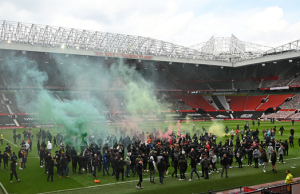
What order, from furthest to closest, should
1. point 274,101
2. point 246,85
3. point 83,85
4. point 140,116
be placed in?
point 246,85 < point 274,101 < point 83,85 < point 140,116

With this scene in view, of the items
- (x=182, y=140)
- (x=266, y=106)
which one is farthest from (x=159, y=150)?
(x=266, y=106)

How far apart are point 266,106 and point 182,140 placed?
4315 centimetres

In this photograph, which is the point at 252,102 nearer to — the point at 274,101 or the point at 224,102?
the point at 274,101

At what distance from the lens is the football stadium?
1315 centimetres

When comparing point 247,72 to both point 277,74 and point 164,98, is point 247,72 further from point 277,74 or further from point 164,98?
point 164,98

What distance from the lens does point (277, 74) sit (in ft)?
212

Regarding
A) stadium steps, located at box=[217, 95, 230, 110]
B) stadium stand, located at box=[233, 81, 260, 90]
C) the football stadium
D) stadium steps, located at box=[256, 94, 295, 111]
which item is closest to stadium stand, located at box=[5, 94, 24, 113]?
the football stadium

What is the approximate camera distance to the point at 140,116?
36125 millimetres

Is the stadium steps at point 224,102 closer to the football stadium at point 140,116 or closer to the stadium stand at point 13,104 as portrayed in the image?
the football stadium at point 140,116

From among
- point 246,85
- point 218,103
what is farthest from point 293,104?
point 218,103

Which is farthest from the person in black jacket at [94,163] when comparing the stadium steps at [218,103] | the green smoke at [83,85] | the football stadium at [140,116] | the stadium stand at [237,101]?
the stadium steps at [218,103]

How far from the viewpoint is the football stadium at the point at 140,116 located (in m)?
13.1

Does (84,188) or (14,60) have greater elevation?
(14,60)

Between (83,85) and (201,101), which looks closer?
(83,85)
